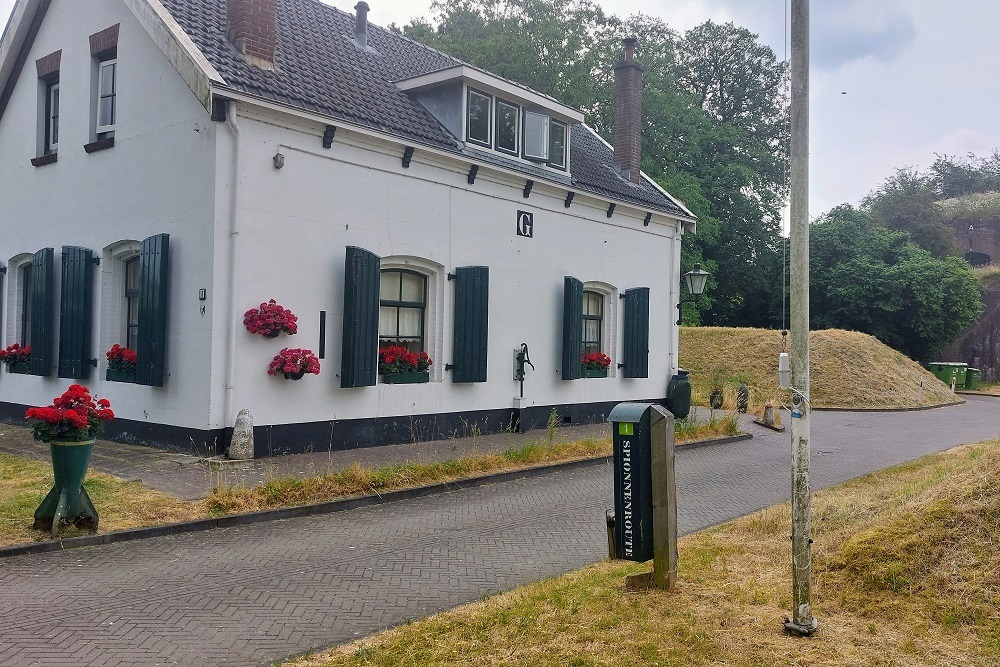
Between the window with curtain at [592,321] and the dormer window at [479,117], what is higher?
the dormer window at [479,117]

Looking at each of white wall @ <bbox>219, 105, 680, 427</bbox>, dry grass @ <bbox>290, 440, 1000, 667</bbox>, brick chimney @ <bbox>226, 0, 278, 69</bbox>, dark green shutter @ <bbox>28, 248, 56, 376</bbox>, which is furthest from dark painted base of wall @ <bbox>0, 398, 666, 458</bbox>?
dry grass @ <bbox>290, 440, 1000, 667</bbox>

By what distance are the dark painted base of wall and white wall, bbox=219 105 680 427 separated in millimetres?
165

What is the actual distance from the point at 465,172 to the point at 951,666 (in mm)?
10972

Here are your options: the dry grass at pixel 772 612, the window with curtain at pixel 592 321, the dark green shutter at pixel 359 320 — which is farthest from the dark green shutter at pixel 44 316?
the dry grass at pixel 772 612

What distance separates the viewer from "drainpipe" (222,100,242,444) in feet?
33.9

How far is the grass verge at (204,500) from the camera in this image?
7.15 m

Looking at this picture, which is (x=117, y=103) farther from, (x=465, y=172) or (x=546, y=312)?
(x=546, y=312)

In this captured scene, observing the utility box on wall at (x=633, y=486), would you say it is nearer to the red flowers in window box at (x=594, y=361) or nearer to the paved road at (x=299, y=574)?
the paved road at (x=299, y=574)

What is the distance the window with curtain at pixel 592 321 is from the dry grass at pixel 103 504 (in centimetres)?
1022

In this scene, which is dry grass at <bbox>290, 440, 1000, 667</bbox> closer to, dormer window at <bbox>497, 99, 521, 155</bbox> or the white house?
the white house

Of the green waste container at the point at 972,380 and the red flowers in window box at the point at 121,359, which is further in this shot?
the green waste container at the point at 972,380

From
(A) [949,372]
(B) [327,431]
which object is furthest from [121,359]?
(A) [949,372]

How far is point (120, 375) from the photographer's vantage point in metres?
11.8

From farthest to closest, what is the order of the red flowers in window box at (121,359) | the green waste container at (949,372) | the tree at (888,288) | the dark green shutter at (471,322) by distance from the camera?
the tree at (888,288)
the green waste container at (949,372)
the dark green shutter at (471,322)
the red flowers in window box at (121,359)
